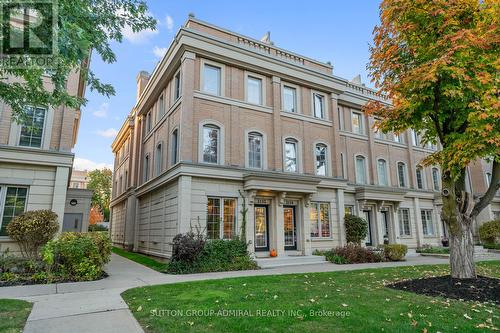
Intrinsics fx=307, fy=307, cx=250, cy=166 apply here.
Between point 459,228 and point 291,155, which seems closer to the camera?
point 459,228

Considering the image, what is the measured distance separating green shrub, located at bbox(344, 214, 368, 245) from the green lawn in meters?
8.55

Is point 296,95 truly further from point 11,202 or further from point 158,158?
point 11,202

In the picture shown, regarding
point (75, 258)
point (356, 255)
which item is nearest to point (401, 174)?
point (356, 255)

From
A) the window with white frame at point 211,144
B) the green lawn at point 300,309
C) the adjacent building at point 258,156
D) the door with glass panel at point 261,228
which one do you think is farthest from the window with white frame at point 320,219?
the green lawn at point 300,309

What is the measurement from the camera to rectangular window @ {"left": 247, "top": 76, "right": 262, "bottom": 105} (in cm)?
1559

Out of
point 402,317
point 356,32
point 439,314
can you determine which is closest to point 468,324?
point 439,314

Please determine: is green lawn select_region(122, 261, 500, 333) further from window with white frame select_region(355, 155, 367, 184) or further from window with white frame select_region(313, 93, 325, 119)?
window with white frame select_region(355, 155, 367, 184)

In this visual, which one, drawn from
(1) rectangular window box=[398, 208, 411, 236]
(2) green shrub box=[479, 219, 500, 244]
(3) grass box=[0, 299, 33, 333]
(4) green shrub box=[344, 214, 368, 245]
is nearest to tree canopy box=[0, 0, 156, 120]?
(3) grass box=[0, 299, 33, 333]

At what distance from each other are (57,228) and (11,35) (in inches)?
303

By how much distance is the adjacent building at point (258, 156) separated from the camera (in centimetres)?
1340

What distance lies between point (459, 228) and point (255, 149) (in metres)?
9.00

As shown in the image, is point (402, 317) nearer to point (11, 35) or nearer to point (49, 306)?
point (49, 306)

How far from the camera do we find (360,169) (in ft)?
65.5

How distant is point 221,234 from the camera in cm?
1302
